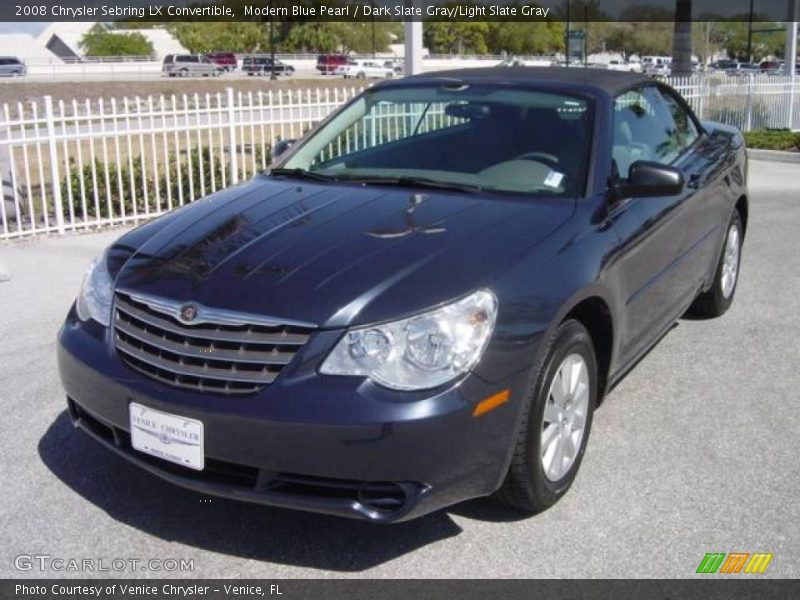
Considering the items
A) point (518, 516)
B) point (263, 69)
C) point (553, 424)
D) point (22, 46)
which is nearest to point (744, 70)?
point (263, 69)

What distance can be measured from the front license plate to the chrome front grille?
4.7 inches

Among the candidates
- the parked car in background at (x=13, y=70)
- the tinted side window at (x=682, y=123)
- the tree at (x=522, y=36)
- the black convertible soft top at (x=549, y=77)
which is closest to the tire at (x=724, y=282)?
the tinted side window at (x=682, y=123)

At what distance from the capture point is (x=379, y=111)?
5.11 meters

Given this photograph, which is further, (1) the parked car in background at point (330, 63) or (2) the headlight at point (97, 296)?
(1) the parked car in background at point (330, 63)

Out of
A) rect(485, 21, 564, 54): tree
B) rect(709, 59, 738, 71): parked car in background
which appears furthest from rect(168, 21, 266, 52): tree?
rect(709, 59, 738, 71): parked car in background

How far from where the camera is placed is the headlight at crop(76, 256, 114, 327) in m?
3.54

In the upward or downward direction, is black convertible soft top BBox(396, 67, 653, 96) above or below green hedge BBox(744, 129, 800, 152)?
above

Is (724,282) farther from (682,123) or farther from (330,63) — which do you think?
(330,63)

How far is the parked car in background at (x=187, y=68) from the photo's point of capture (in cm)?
5366

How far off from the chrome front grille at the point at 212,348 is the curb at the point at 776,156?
13187 mm

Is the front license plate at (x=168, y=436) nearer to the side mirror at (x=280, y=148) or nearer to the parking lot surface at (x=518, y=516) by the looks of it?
the parking lot surface at (x=518, y=516)

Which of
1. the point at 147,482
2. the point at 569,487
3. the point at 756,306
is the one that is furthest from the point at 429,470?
the point at 756,306

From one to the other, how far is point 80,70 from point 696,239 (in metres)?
58.7

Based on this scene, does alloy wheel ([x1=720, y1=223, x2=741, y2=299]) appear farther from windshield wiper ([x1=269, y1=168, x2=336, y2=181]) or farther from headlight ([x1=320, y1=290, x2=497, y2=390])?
headlight ([x1=320, y1=290, x2=497, y2=390])
